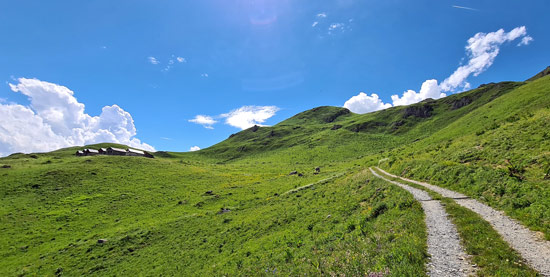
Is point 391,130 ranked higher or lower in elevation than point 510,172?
higher

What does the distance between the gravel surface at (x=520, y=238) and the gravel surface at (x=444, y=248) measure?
1.77 meters

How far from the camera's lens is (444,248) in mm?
9328

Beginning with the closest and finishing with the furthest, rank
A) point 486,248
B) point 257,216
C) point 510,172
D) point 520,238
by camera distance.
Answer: point 486,248
point 520,238
point 510,172
point 257,216

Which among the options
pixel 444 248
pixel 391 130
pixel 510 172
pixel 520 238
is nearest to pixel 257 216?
pixel 444 248

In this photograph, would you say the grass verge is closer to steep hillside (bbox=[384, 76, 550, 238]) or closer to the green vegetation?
the green vegetation

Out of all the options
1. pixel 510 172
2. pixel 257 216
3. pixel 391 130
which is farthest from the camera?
pixel 391 130

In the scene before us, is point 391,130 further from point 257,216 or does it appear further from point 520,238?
point 520,238

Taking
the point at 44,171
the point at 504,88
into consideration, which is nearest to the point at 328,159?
the point at 44,171

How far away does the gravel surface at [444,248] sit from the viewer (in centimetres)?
783

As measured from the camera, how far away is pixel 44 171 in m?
63.2

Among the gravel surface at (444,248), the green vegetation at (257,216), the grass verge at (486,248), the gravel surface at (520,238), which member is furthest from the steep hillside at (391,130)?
the grass verge at (486,248)

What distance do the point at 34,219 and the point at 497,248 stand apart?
66929mm

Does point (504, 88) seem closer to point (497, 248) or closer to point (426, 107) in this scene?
point (426, 107)

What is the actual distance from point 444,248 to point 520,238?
340 centimetres
